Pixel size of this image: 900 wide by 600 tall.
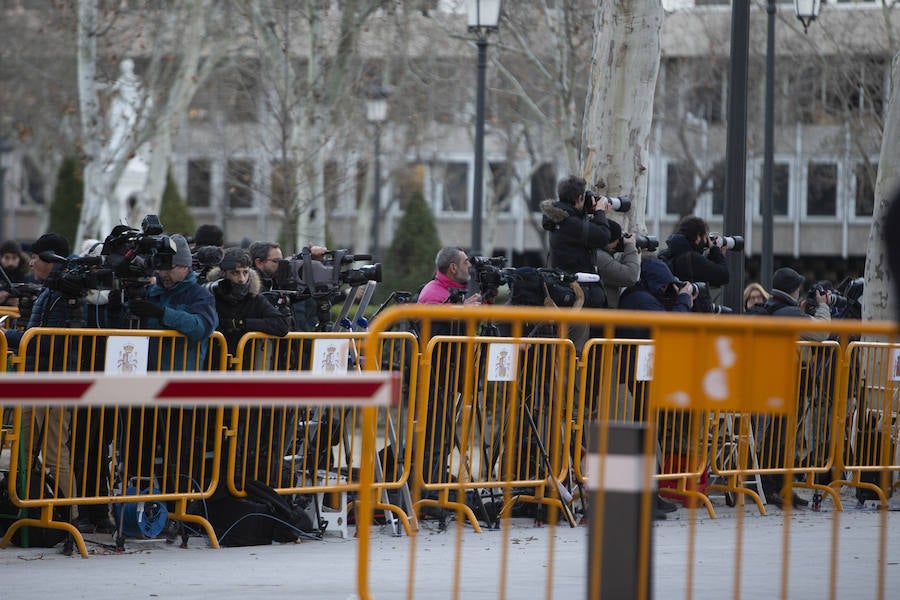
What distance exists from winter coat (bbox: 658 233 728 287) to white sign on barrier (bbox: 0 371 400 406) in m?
6.63

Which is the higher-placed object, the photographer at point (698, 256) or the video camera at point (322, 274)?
the photographer at point (698, 256)

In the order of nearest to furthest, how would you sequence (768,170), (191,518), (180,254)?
(191,518) < (180,254) < (768,170)

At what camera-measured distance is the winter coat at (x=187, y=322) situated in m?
9.08

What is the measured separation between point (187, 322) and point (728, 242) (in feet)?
15.6

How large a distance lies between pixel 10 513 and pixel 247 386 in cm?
438

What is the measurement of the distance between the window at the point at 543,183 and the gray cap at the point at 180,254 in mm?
39034

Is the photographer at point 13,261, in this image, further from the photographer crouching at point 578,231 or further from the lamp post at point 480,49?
the photographer crouching at point 578,231

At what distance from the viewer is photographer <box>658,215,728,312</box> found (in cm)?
1171

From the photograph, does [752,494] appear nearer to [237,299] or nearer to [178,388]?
[237,299]

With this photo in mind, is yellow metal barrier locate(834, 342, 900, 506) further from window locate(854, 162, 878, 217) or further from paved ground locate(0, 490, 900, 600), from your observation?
window locate(854, 162, 878, 217)

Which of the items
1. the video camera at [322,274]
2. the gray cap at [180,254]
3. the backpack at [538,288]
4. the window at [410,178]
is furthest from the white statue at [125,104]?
the gray cap at [180,254]

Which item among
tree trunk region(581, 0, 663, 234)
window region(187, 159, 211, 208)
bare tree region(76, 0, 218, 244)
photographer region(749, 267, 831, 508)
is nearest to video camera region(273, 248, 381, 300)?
photographer region(749, 267, 831, 508)

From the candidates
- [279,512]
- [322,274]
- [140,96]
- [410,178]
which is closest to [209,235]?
[322,274]

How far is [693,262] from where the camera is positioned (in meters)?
11.8
